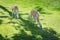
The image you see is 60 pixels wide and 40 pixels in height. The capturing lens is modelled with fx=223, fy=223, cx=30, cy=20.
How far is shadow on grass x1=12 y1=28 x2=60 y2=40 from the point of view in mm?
13336

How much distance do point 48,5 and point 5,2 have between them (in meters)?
5.09

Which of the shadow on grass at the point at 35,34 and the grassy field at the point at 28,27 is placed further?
the grassy field at the point at 28,27

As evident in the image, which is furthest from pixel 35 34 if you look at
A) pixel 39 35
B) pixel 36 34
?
pixel 39 35

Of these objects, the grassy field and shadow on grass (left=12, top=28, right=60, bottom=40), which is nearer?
shadow on grass (left=12, top=28, right=60, bottom=40)

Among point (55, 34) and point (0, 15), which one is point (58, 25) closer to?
point (55, 34)

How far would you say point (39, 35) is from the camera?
1384cm

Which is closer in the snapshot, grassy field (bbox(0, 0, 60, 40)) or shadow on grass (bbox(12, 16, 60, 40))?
shadow on grass (bbox(12, 16, 60, 40))

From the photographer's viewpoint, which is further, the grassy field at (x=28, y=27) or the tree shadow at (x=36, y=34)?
the grassy field at (x=28, y=27)

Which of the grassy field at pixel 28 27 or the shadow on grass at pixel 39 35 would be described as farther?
the grassy field at pixel 28 27

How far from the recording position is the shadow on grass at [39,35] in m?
13.3

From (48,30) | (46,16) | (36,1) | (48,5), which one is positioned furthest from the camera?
(36,1)

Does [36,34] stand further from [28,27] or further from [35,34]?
[28,27]

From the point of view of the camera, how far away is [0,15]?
18.8m

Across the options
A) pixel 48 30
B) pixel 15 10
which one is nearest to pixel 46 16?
pixel 15 10
